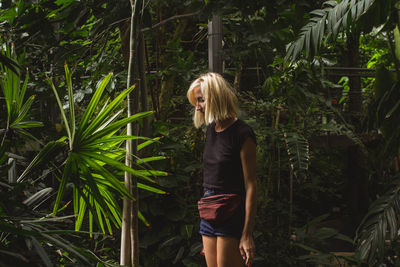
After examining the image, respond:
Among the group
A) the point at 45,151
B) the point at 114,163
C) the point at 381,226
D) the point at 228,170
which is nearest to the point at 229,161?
the point at 228,170

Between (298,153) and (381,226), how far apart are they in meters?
0.76

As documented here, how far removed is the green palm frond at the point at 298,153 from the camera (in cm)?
330

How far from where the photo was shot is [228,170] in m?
2.15

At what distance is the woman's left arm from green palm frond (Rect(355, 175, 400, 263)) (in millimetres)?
1472

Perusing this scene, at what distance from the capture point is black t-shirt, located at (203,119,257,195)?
2.14 meters

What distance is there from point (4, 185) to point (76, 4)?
93cm

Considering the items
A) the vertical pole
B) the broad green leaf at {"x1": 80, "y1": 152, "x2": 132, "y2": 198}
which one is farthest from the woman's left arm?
the vertical pole

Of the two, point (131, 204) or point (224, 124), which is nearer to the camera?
point (131, 204)

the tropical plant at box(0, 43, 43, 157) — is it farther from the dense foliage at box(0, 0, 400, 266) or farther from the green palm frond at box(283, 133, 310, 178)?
the green palm frond at box(283, 133, 310, 178)

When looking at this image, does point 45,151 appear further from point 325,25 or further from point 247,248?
point 325,25

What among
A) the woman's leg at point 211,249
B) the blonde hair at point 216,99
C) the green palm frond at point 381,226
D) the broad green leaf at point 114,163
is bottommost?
the green palm frond at point 381,226

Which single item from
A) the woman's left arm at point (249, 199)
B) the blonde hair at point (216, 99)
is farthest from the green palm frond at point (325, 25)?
the woman's left arm at point (249, 199)

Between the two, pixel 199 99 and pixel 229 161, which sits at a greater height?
pixel 199 99

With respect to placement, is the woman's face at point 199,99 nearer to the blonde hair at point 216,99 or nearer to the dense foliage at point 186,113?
the blonde hair at point 216,99
